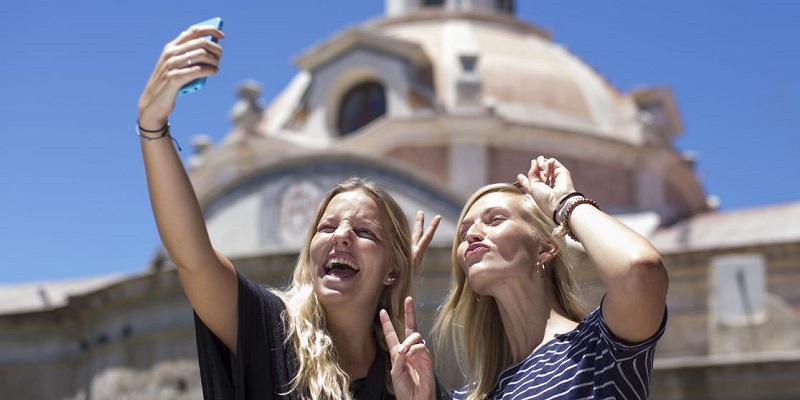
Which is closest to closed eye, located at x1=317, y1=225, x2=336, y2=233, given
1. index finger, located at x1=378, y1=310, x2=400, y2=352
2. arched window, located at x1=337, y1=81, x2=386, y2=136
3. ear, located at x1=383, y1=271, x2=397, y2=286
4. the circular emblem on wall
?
ear, located at x1=383, y1=271, x2=397, y2=286

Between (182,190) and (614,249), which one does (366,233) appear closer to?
(182,190)

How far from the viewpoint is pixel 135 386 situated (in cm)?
1320

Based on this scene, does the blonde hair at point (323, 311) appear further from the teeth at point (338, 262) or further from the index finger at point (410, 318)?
the index finger at point (410, 318)

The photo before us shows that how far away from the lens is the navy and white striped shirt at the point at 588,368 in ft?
10.3

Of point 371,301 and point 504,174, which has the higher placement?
point 504,174

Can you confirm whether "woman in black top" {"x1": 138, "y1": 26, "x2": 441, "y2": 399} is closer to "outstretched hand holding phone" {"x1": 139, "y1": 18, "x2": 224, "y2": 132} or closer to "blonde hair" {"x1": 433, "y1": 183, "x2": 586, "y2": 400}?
"outstretched hand holding phone" {"x1": 139, "y1": 18, "x2": 224, "y2": 132}

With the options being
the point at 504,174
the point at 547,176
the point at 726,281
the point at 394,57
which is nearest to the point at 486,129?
the point at 504,174

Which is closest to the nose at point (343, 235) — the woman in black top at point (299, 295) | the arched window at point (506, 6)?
the woman in black top at point (299, 295)

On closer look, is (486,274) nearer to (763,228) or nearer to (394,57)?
(763,228)

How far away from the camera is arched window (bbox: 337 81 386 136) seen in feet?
79.7

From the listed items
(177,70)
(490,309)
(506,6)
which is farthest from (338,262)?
(506,6)

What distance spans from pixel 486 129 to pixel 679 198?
518 centimetres

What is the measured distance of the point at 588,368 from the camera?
321 cm

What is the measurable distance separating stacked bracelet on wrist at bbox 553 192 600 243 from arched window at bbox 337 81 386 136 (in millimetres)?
20724
